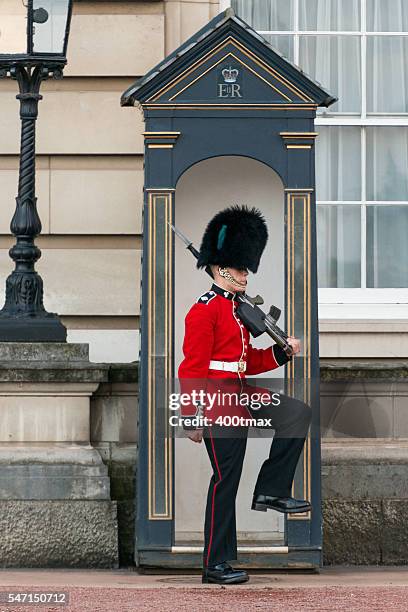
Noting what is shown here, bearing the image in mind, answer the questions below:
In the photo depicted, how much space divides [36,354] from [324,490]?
1.75 m

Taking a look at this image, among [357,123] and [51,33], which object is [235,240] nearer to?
[51,33]

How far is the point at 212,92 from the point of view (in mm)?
8570

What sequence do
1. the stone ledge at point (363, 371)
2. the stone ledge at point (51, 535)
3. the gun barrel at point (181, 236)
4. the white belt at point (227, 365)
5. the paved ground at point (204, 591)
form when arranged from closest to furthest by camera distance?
1. the paved ground at point (204, 591)
2. the white belt at point (227, 365)
3. the gun barrel at point (181, 236)
4. the stone ledge at point (51, 535)
5. the stone ledge at point (363, 371)

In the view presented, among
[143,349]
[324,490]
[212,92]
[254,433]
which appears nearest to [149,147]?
[212,92]

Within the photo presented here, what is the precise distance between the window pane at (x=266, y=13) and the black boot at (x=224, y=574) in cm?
352

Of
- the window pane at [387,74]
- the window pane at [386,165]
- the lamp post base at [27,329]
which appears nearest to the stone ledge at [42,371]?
the lamp post base at [27,329]

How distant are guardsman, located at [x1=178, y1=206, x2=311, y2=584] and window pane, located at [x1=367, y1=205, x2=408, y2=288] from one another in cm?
183

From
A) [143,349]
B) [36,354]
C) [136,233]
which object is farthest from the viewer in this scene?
[136,233]

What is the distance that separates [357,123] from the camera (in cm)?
1020

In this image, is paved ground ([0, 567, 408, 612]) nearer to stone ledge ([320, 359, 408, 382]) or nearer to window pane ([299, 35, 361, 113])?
stone ledge ([320, 359, 408, 382])

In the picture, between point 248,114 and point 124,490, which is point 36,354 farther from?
point 248,114

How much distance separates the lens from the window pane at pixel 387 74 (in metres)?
10.2

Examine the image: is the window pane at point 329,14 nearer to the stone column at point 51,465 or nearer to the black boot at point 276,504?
the stone column at point 51,465

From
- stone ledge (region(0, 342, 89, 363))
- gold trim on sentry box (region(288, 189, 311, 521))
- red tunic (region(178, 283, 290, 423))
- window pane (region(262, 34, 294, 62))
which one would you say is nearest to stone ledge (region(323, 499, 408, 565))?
gold trim on sentry box (region(288, 189, 311, 521))
